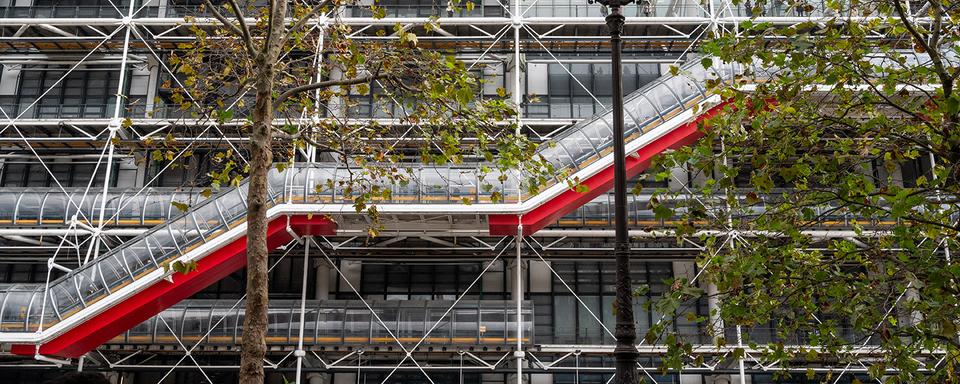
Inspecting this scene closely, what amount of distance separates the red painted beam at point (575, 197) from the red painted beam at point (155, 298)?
360 cm

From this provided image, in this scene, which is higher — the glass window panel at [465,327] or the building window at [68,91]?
the building window at [68,91]

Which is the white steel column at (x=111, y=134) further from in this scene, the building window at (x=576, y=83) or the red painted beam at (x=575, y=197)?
the building window at (x=576, y=83)

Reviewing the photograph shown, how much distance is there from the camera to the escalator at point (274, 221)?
18.6 meters

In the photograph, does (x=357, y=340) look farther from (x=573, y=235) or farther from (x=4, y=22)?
(x=4, y=22)

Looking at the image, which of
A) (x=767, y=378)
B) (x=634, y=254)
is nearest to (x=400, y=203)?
(x=634, y=254)

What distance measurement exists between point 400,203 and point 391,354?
14.6 ft

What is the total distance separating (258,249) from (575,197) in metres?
9.58

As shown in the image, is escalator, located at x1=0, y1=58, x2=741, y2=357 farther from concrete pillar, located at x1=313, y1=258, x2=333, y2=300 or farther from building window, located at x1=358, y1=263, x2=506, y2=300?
building window, located at x1=358, y1=263, x2=506, y2=300

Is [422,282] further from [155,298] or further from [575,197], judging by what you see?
[155,298]

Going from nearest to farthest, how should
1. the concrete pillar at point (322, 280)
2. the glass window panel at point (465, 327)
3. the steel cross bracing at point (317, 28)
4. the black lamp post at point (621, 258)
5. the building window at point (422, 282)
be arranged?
the black lamp post at point (621, 258)
the glass window panel at point (465, 327)
the steel cross bracing at point (317, 28)
the concrete pillar at point (322, 280)
the building window at point (422, 282)

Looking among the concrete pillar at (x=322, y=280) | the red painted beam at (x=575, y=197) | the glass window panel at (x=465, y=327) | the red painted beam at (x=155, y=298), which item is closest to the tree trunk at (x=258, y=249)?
the red painted beam at (x=155, y=298)

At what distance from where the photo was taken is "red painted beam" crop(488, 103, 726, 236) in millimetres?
19062

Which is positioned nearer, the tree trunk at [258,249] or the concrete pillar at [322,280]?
the tree trunk at [258,249]

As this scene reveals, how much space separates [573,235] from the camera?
21.3 m
